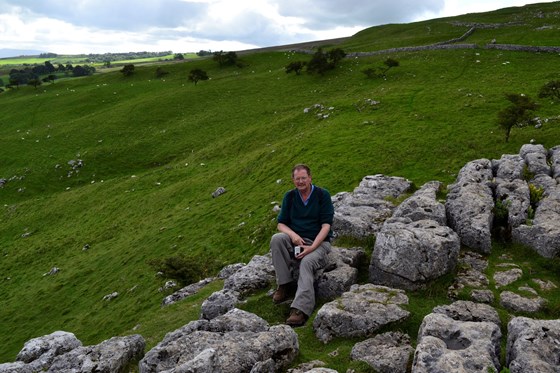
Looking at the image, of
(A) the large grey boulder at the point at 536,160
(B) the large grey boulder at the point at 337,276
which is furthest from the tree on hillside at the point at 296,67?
(B) the large grey boulder at the point at 337,276

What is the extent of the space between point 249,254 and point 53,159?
49979 mm

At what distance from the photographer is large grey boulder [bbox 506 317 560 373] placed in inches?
300

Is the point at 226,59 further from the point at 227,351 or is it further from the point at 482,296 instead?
the point at 227,351

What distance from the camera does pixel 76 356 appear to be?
479 inches

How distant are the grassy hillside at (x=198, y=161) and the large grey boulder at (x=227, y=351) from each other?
893 millimetres

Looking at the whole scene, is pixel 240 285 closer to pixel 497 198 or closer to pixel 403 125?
pixel 497 198

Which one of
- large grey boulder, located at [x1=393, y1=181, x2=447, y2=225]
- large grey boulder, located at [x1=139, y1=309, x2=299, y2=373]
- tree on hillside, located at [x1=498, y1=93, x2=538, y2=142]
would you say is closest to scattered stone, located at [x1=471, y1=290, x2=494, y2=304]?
large grey boulder, located at [x1=393, y1=181, x2=447, y2=225]

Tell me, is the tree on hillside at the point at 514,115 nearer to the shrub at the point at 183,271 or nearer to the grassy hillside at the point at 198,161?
the grassy hillside at the point at 198,161

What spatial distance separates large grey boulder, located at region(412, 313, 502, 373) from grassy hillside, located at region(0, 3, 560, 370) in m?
Result: 1.47

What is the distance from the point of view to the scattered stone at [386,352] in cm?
886

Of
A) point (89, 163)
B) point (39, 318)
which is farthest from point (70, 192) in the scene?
point (39, 318)

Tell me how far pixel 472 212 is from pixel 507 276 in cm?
295

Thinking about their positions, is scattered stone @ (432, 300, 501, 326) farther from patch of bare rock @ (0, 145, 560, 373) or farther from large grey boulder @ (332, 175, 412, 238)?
large grey boulder @ (332, 175, 412, 238)

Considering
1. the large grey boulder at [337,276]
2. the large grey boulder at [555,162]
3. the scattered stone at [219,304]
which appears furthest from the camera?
the large grey boulder at [555,162]
